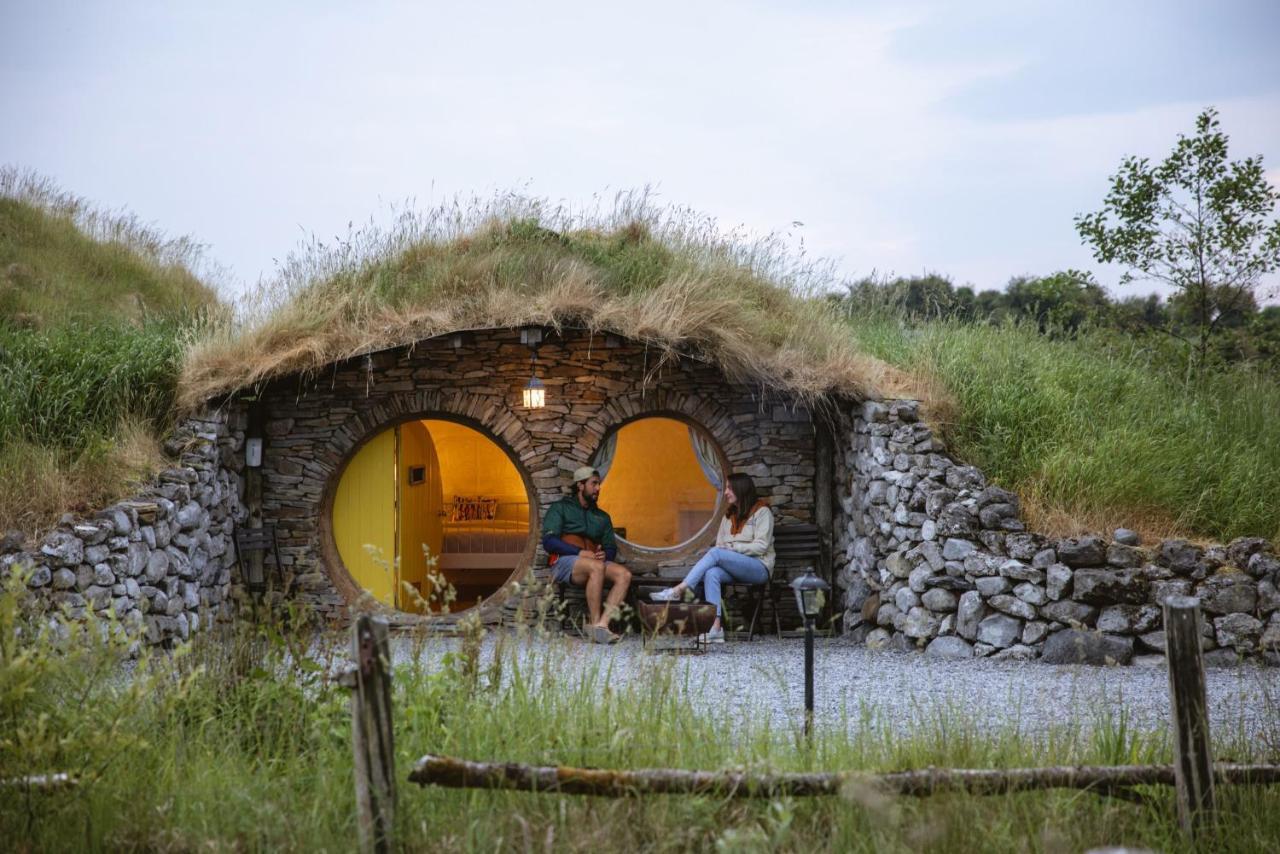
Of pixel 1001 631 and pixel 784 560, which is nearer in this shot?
pixel 1001 631

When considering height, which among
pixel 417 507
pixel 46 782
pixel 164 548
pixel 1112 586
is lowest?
pixel 46 782

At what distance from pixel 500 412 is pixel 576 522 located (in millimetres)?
1313

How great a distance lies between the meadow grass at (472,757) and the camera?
12.6 feet

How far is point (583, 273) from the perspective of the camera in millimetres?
10336

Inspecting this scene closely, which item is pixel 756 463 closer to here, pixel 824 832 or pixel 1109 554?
pixel 1109 554

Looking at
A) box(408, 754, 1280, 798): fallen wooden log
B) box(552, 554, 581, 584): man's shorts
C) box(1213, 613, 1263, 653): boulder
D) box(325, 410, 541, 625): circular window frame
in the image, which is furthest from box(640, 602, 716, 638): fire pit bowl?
box(408, 754, 1280, 798): fallen wooden log

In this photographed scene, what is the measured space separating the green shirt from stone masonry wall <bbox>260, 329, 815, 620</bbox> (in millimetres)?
375

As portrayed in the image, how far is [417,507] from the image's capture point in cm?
1206

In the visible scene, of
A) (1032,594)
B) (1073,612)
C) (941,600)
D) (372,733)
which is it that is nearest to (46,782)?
(372,733)

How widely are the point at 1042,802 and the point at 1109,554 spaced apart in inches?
169

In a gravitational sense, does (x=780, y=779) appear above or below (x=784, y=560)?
below

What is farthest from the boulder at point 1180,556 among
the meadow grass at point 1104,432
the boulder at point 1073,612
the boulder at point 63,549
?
the boulder at point 63,549

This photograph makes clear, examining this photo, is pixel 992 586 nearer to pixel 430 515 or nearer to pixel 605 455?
pixel 605 455

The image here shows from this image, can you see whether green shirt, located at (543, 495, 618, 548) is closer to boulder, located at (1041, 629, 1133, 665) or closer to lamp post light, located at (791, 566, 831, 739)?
boulder, located at (1041, 629, 1133, 665)
